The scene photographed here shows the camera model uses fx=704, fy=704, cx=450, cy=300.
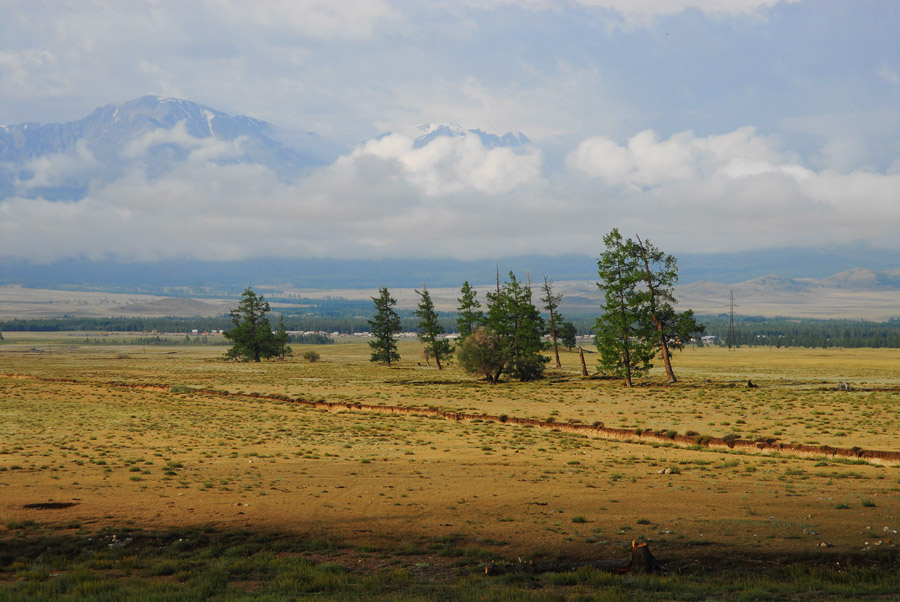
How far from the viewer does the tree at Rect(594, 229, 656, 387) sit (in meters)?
55.3

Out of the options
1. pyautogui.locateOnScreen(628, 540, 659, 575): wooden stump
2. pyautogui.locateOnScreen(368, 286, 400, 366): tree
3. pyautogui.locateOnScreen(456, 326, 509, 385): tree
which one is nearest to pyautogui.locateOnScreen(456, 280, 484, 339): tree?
pyautogui.locateOnScreen(456, 326, 509, 385): tree

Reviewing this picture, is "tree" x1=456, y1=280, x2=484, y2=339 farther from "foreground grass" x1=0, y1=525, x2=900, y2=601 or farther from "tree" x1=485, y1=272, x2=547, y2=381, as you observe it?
"foreground grass" x1=0, y1=525, x2=900, y2=601

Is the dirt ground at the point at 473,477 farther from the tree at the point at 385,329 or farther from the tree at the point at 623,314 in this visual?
the tree at the point at 385,329

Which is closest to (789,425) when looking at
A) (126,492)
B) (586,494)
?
(586,494)

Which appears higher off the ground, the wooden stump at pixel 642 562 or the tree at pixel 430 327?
the tree at pixel 430 327

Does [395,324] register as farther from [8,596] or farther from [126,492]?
[8,596]

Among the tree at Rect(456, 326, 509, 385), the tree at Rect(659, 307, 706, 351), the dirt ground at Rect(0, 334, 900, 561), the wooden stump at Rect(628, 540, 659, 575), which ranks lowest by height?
the dirt ground at Rect(0, 334, 900, 561)

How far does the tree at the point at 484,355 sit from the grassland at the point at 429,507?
1019 inches

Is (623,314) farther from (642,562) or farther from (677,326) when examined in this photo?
(642,562)

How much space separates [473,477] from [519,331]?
44468 millimetres

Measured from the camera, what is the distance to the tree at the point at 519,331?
66.3 metres

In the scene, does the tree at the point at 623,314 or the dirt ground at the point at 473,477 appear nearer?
the dirt ground at the point at 473,477

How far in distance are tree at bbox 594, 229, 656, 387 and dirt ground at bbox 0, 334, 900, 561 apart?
990cm

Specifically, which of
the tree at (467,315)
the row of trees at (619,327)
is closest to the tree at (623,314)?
the row of trees at (619,327)
